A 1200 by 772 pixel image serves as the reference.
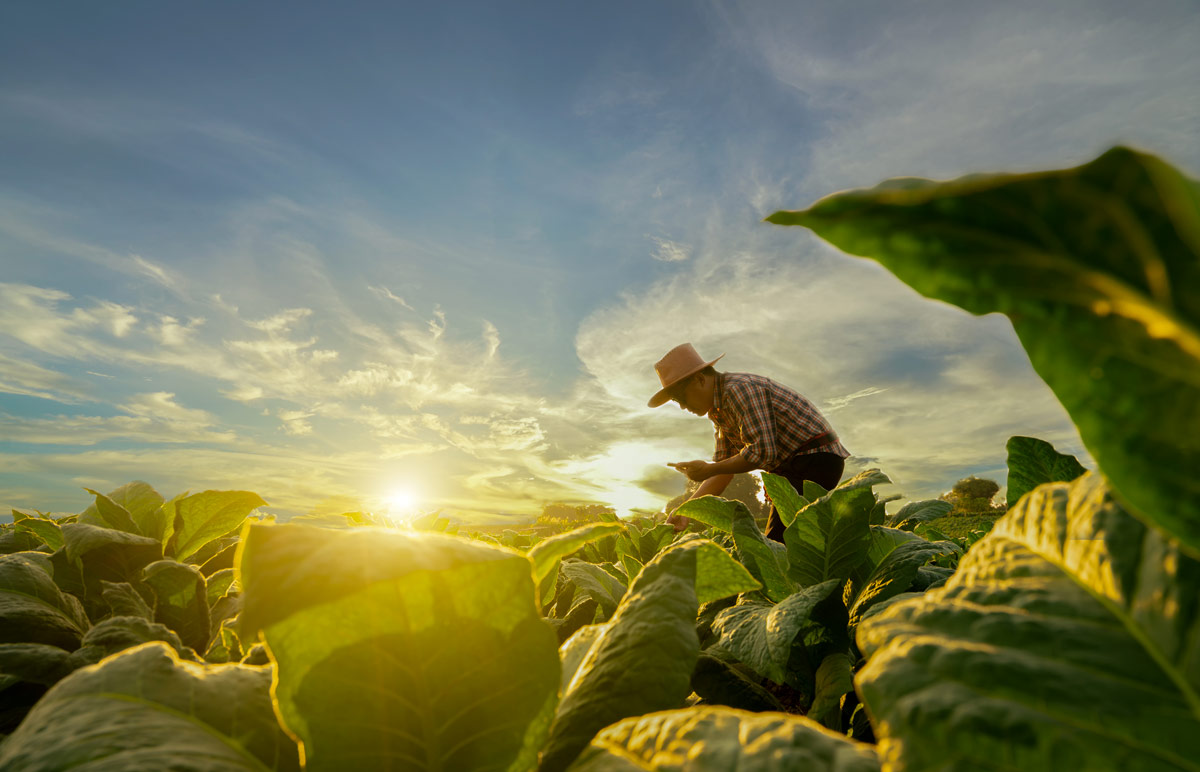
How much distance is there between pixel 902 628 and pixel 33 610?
2.15 metres

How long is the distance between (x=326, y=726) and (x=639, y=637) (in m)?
0.43

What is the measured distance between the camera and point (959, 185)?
0.49m

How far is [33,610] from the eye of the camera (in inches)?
66.1

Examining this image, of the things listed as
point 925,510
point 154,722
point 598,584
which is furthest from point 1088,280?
point 925,510

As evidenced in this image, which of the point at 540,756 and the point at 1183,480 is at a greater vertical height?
the point at 1183,480

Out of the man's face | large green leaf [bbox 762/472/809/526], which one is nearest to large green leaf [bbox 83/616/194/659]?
large green leaf [bbox 762/472/809/526]

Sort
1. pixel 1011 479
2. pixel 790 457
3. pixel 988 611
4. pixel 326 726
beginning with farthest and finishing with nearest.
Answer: pixel 790 457
pixel 1011 479
pixel 326 726
pixel 988 611

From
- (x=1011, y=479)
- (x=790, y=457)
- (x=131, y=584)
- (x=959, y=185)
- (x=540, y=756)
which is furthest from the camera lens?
(x=790, y=457)

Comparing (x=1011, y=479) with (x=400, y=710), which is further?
(x=1011, y=479)

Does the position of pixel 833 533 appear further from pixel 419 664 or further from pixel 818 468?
pixel 818 468

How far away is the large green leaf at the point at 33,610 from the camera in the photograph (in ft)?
5.32

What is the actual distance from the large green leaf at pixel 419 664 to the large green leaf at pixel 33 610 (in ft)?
4.74

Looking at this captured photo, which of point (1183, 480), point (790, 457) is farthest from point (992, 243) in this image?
point (790, 457)

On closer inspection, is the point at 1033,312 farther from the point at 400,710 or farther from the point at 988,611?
the point at 400,710
